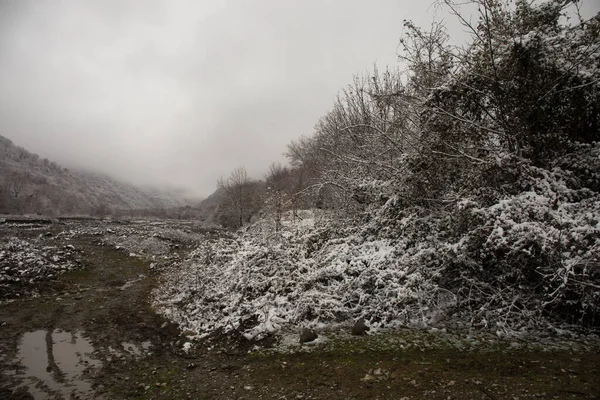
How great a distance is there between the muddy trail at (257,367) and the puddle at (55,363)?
2cm

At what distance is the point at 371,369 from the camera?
16.9ft

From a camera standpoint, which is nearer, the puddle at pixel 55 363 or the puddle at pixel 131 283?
the puddle at pixel 55 363

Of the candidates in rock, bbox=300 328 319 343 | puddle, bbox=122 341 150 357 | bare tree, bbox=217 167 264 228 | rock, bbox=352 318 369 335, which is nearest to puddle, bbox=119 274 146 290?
puddle, bbox=122 341 150 357

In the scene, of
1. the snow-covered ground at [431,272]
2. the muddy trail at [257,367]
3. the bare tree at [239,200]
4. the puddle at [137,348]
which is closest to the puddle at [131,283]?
the snow-covered ground at [431,272]

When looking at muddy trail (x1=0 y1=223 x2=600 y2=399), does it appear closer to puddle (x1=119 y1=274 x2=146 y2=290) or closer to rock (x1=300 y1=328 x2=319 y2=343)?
rock (x1=300 y1=328 x2=319 y2=343)

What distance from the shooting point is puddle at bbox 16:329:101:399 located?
5.59 metres

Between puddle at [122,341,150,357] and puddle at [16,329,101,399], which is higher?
puddle at [16,329,101,399]

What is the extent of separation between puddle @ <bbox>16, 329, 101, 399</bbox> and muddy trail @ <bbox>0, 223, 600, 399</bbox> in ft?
0.07

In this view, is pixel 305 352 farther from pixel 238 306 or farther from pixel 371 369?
pixel 238 306

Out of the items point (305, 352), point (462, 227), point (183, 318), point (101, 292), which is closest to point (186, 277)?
point (101, 292)

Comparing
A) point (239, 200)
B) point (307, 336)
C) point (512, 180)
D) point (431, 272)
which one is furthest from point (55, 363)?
point (239, 200)

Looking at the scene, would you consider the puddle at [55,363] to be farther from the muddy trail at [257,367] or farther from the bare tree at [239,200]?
the bare tree at [239,200]

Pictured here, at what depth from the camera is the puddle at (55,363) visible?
5590 mm

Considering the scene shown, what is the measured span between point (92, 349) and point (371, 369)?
6555 mm
